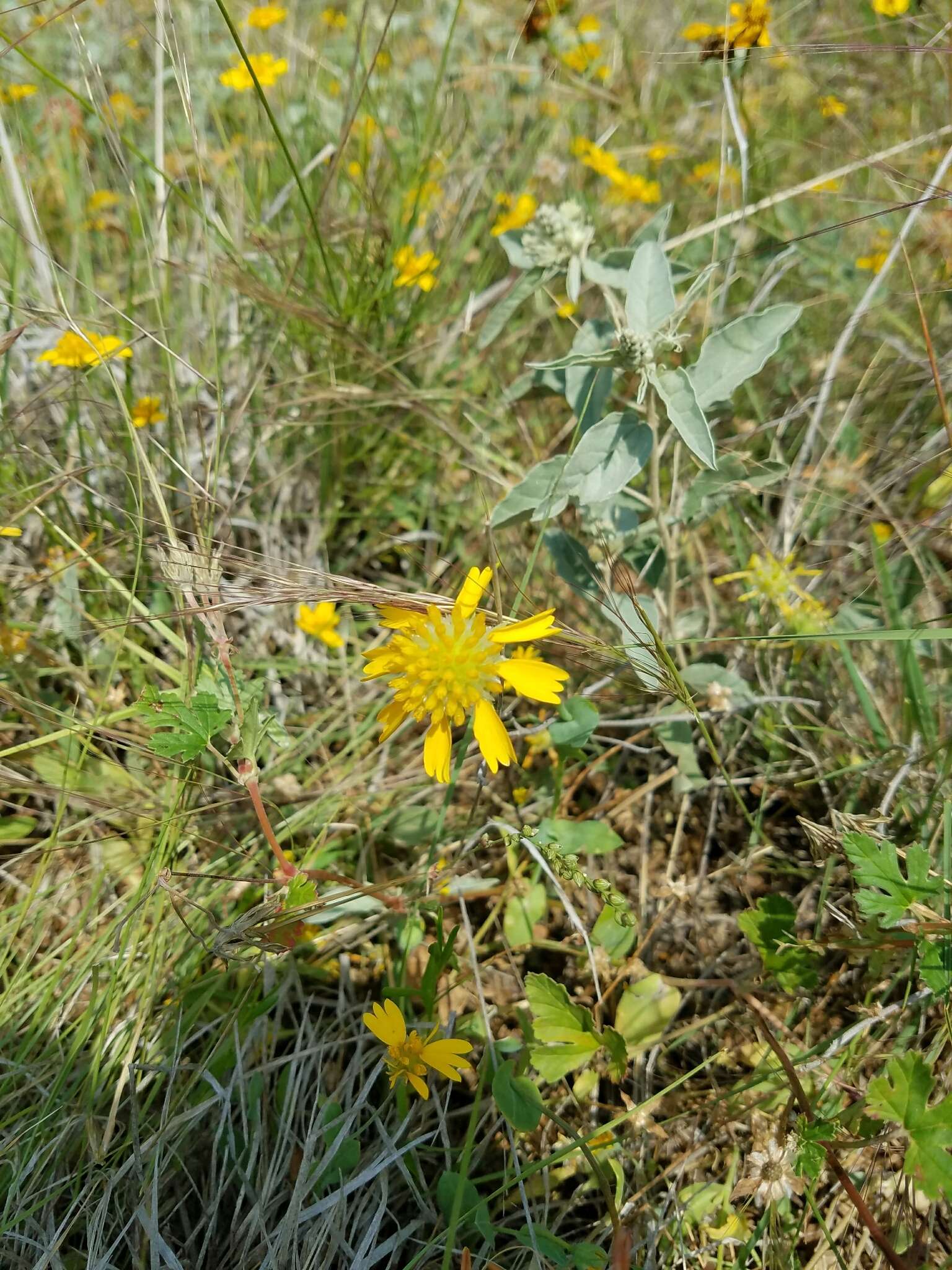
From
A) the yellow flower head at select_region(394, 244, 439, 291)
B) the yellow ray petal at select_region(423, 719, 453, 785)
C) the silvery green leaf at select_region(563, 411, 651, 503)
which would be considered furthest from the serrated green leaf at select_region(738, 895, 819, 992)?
the yellow flower head at select_region(394, 244, 439, 291)

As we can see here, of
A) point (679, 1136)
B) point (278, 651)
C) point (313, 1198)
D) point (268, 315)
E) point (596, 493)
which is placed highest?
point (268, 315)

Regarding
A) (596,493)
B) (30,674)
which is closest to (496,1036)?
(596,493)

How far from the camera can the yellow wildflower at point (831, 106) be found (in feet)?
7.61

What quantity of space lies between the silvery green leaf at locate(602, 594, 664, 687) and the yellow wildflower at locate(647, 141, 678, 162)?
1551 millimetres

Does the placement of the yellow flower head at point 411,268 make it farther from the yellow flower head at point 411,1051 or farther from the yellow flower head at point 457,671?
the yellow flower head at point 411,1051

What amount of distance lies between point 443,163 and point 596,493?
1.47 m

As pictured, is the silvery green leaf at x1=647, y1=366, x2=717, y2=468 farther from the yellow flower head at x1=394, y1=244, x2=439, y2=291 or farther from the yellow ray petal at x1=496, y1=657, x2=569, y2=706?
the yellow flower head at x1=394, y1=244, x2=439, y2=291

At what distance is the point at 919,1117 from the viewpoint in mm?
1038

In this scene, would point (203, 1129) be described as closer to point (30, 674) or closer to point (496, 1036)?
Result: point (496, 1036)

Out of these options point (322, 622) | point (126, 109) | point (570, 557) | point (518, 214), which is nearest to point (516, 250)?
point (570, 557)

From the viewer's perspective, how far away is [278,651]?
198 centimetres

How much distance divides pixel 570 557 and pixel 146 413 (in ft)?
3.37

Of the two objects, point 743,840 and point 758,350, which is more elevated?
point 758,350

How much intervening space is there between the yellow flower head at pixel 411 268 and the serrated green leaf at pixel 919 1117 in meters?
1.75
